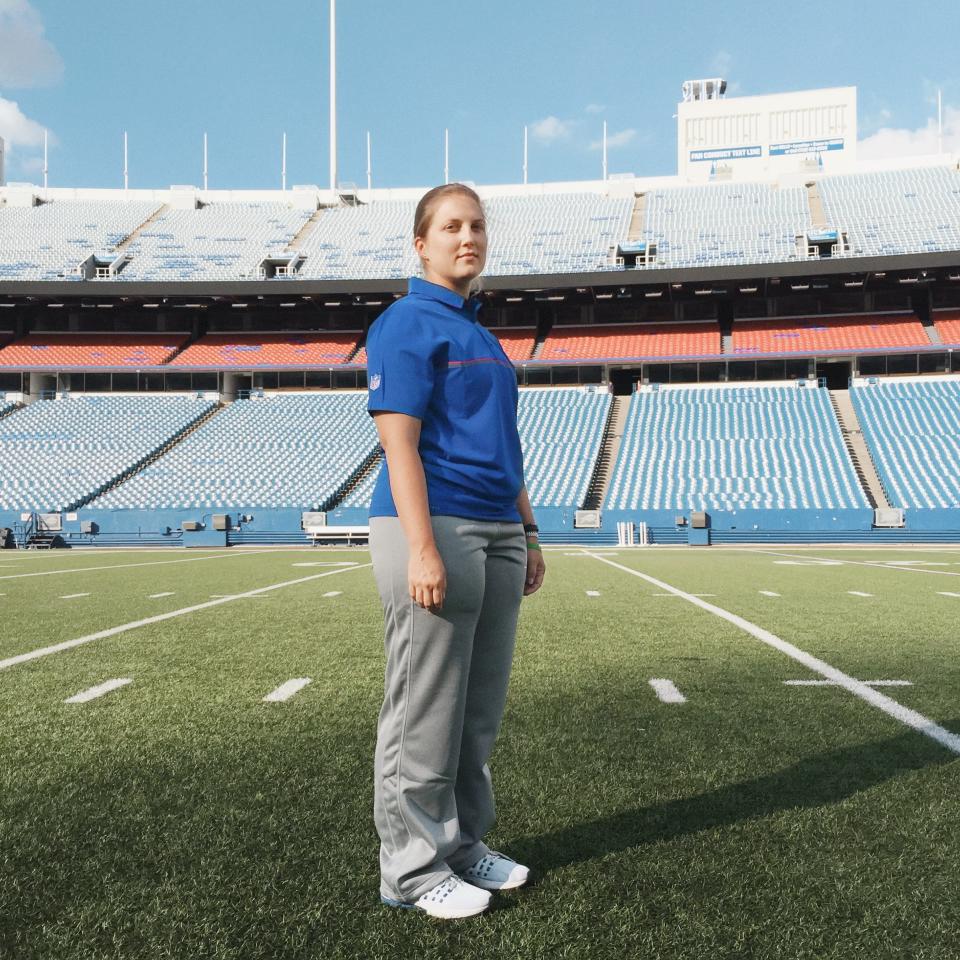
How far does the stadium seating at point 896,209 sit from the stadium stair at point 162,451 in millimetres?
29342

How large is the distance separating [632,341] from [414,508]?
129 feet

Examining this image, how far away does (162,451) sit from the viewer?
3572 cm

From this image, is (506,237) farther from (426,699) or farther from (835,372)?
(426,699)

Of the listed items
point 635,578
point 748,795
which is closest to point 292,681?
point 748,795

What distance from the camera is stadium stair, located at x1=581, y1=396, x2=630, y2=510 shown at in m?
31.6

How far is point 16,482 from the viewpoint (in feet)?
107

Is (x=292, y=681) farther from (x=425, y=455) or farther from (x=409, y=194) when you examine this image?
(x=409, y=194)

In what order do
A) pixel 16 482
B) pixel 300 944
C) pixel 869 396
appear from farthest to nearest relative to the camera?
pixel 869 396 → pixel 16 482 → pixel 300 944

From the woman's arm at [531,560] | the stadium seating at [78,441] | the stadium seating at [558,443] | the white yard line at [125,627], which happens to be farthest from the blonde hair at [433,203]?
the stadium seating at [78,441]

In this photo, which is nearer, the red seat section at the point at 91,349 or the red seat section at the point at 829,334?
the red seat section at the point at 829,334

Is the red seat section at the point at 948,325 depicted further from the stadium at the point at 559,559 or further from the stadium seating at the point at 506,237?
the stadium seating at the point at 506,237

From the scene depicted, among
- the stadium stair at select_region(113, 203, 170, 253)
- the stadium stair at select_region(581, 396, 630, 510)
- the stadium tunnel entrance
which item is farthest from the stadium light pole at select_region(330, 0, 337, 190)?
the stadium tunnel entrance

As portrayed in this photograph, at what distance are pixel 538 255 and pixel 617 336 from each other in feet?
17.8

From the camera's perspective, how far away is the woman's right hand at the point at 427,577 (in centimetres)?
214
